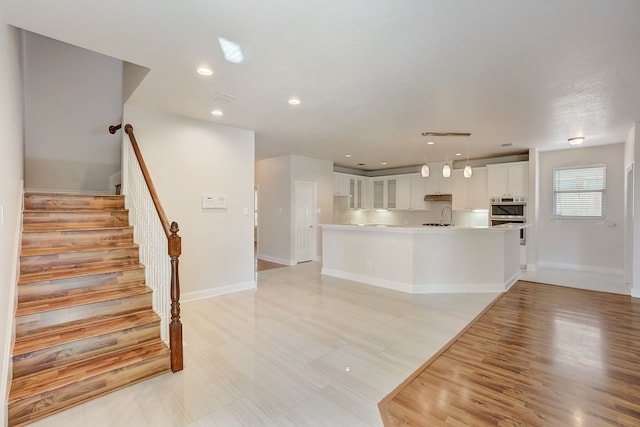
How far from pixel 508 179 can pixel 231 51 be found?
22.1 feet

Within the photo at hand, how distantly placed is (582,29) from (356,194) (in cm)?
728

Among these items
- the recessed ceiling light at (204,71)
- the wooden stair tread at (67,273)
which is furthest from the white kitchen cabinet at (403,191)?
the wooden stair tread at (67,273)

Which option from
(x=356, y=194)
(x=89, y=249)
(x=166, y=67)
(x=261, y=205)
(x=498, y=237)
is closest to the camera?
(x=166, y=67)

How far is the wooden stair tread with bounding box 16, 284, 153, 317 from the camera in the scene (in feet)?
7.94

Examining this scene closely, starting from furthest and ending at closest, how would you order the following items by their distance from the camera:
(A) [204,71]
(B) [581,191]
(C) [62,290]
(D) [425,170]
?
(B) [581,191], (D) [425,170], (A) [204,71], (C) [62,290]

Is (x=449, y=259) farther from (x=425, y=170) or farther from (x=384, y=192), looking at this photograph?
(x=384, y=192)

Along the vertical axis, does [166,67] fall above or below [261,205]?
above

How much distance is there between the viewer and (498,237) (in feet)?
16.3

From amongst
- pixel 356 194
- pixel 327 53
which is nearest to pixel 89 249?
pixel 327 53

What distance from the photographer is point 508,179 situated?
272 inches

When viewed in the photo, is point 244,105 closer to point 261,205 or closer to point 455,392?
point 455,392

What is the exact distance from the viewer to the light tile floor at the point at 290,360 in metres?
2.02

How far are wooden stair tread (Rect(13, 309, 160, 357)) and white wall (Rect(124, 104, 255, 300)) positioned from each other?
1.75 m

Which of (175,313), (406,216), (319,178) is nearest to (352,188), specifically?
(319,178)
